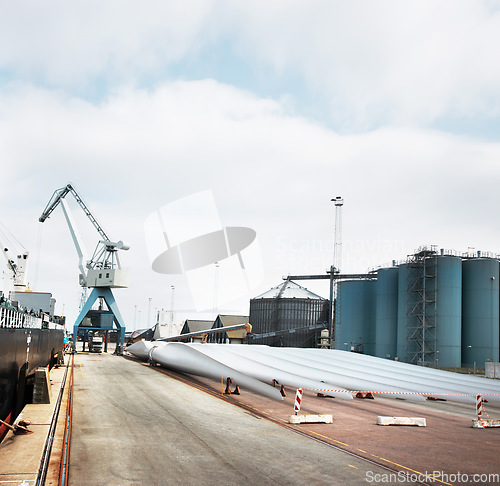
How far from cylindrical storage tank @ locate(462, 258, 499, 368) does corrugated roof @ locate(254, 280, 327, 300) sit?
39.0m

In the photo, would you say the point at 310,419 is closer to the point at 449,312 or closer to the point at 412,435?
the point at 412,435

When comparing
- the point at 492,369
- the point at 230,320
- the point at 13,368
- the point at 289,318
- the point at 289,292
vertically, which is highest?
the point at 289,292

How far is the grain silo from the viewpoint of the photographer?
9525cm

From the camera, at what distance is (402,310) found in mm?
67375

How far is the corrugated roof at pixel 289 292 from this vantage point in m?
100

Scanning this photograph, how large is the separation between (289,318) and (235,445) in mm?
82190

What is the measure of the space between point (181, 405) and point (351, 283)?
63082 mm

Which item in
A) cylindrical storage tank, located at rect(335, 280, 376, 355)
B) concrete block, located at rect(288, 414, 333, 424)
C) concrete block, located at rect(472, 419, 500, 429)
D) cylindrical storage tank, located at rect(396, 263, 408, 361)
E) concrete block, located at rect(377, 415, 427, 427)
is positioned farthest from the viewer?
cylindrical storage tank, located at rect(335, 280, 376, 355)

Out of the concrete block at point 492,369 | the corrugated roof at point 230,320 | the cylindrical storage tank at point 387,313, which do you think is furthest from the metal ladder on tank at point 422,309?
the corrugated roof at point 230,320

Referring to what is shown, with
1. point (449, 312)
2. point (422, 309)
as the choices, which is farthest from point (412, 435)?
point (422, 309)

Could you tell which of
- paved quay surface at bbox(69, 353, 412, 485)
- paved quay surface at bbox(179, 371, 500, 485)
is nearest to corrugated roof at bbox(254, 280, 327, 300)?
paved quay surface at bbox(179, 371, 500, 485)

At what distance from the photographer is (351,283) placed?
8312 cm

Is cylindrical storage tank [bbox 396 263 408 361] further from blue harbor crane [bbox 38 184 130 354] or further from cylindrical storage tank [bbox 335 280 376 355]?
blue harbor crane [bbox 38 184 130 354]

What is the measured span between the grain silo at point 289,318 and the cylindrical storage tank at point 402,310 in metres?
27.7
